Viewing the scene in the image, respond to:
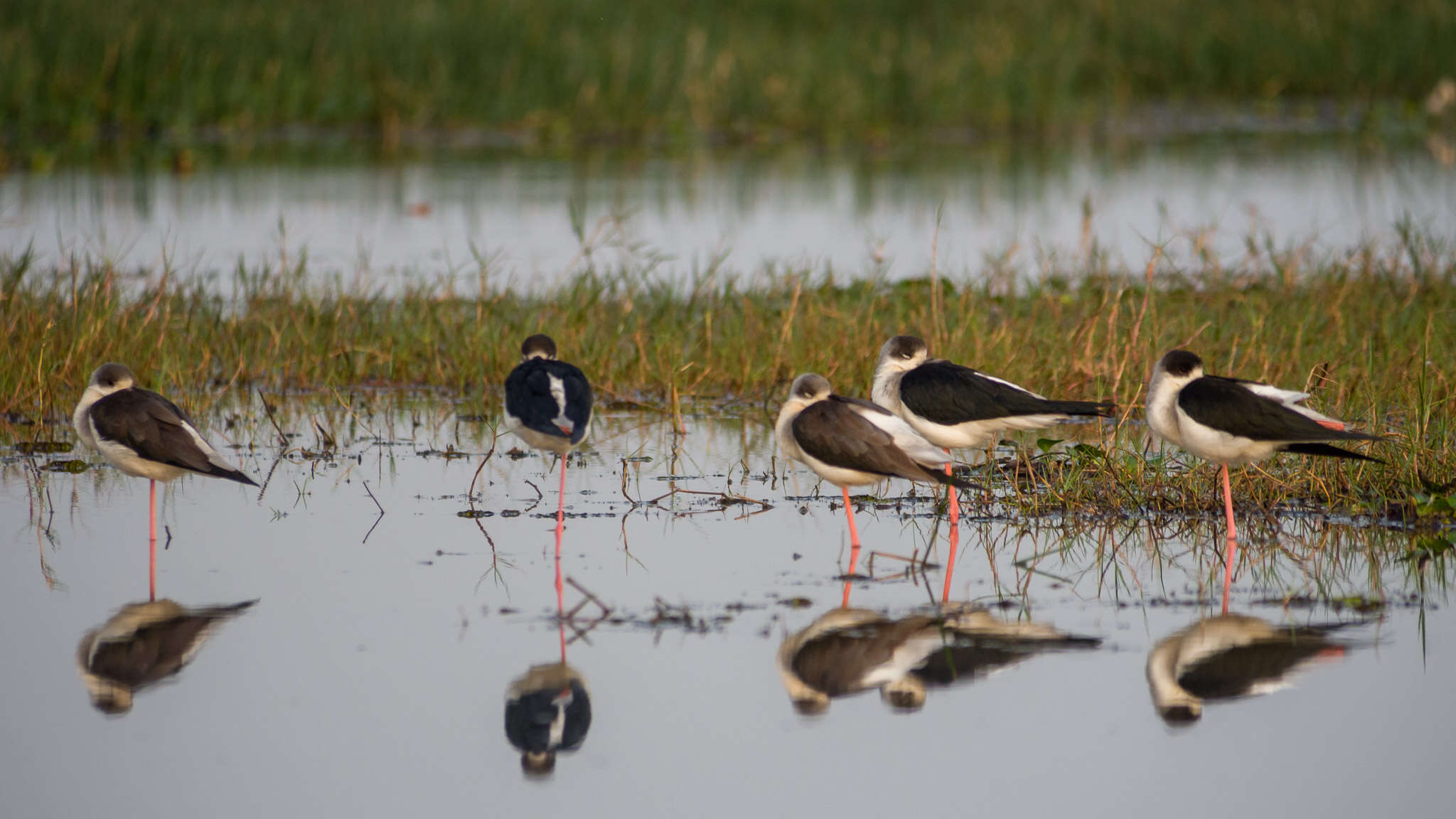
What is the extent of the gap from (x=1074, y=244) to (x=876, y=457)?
396 inches

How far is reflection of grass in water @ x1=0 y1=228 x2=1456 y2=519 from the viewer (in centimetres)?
784

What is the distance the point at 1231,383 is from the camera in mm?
6824

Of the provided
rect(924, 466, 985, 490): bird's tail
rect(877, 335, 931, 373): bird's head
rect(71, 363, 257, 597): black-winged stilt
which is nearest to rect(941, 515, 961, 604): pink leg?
rect(924, 466, 985, 490): bird's tail

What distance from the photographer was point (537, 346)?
322 inches

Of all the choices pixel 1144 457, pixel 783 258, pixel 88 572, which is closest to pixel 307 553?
pixel 88 572

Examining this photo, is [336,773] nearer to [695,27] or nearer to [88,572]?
[88,572]

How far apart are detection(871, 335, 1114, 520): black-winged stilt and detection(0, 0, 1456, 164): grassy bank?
17.2 meters

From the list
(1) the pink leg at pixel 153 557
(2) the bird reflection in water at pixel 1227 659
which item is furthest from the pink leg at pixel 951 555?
(1) the pink leg at pixel 153 557

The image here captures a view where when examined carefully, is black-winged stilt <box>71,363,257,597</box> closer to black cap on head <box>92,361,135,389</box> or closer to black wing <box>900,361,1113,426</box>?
black cap on head <box>92,361,135,389</box>

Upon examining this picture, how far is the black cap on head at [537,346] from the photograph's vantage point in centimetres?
816

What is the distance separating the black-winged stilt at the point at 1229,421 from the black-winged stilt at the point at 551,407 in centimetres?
238

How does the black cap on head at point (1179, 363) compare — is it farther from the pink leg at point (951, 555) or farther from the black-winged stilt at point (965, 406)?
the pink leg at point (951, 555)

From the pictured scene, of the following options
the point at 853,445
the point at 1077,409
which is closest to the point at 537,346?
the point at 853,445

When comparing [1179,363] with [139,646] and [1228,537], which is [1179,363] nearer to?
[1228,537]
